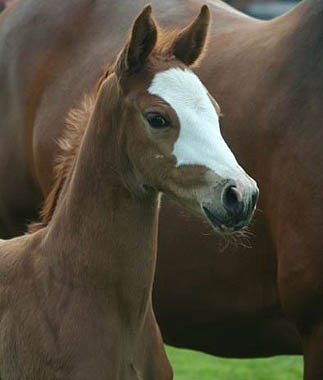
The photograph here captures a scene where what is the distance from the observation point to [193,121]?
323 cm

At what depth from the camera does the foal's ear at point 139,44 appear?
3.31 metres

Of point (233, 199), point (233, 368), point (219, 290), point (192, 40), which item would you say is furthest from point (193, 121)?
point (233, 368)

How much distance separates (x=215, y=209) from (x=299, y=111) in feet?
2.89

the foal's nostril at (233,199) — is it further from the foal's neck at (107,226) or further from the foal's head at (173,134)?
the foal's neck at (107,226)

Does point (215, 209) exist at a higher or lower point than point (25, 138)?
higher

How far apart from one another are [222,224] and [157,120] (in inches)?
15.6

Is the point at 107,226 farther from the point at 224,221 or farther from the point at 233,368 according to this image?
the point at 233,368

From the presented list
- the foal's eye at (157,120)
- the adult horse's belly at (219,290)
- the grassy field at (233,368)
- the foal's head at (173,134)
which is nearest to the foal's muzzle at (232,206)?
the foal's head at (173,134)

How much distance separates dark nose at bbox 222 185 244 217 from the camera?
306cm

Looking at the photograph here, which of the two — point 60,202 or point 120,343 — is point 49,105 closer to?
point 60,202

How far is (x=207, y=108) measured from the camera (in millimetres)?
3270

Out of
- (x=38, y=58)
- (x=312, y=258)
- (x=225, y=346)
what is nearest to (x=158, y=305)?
(x=225, y=346)

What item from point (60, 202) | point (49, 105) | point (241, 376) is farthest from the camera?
point (241, 376)

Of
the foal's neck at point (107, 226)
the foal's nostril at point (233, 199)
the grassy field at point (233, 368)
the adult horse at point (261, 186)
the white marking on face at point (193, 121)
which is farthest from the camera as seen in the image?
the grassy field at point (233, 368)
